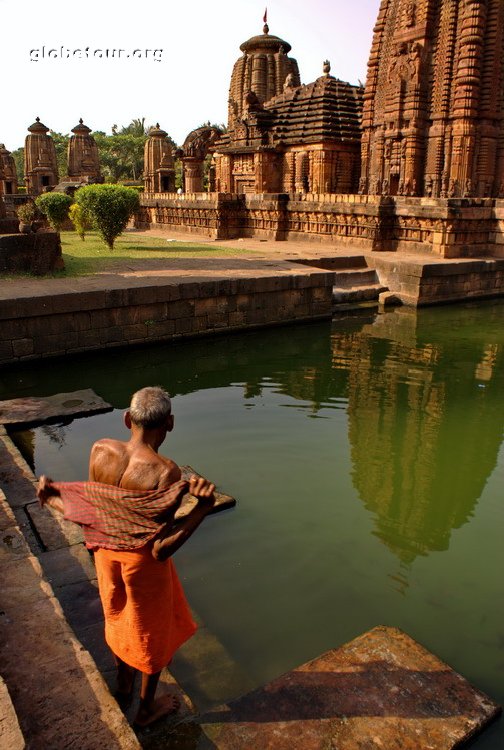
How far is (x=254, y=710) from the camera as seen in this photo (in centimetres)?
261

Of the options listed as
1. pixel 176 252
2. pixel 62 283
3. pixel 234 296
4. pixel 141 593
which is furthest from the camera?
pixel 176 252

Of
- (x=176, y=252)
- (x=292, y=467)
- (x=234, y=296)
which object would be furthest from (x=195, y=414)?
(x=176, y=252)

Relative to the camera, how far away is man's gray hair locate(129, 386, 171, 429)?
226cm

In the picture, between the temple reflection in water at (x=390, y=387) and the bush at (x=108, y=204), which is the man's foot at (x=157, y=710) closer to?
the temple reflection in water at (x=390, y=387)

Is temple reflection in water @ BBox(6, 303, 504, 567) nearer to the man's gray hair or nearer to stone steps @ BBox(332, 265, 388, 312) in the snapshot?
stone steps @ BBox(332, 265, 388, 312)

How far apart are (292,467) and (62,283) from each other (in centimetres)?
562

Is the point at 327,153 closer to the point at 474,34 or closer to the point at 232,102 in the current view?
the point at 474,34

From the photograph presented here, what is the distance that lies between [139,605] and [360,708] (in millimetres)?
1102

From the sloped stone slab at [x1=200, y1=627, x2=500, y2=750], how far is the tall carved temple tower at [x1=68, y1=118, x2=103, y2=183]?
40.8 m

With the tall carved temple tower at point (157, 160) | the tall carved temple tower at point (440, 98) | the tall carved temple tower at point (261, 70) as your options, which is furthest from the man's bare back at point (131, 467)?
the tall carved temple tower at point (157, 160)

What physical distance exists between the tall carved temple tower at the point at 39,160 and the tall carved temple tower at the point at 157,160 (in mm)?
7820

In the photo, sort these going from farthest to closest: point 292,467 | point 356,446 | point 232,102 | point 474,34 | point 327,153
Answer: point 232,102 → point 327,153 → point 474,34 → point 356,446 → point 292,467

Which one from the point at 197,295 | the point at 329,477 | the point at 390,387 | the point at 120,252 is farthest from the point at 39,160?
the point at 329,477

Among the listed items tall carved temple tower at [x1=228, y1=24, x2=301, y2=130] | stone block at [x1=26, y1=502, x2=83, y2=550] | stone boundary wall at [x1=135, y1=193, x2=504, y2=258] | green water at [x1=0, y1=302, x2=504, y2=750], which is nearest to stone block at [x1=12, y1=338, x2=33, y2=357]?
green water at [x1=0, y1=302, x2=504, y2=750]
